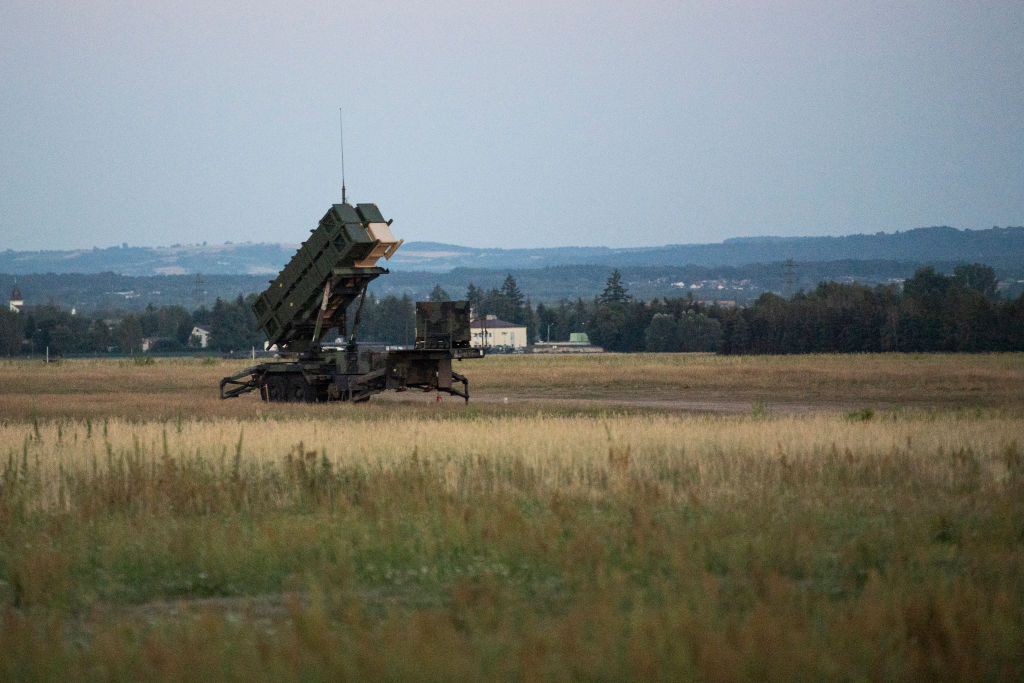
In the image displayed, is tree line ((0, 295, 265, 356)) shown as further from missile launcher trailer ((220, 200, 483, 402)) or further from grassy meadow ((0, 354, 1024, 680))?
grassy meadow ((0, 354, 1024, 680))

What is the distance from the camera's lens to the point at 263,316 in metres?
34.8

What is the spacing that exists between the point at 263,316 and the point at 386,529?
24.7 m

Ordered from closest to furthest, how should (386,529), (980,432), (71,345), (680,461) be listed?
(386,529) → (680,461) → (980,432) → (71,345)

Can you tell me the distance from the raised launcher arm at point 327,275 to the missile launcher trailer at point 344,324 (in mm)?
25

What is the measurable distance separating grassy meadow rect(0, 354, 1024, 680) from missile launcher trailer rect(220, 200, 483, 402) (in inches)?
484

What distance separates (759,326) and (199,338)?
3614 inches

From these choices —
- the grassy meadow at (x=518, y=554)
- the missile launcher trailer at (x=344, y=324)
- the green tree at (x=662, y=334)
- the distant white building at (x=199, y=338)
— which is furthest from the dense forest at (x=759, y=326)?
the grassy meadow at (x=518, y=554)

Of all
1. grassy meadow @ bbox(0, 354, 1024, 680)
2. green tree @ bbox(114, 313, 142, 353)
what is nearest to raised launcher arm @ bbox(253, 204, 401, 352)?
grassy meadow @ bbox(0, 354, 1024, 680)

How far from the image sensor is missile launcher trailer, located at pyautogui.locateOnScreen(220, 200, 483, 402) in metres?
31.6

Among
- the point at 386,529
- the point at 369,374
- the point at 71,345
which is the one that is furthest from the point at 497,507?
the point at 71,345

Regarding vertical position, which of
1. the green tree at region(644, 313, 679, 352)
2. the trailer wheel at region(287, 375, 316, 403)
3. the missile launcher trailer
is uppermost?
the missile launcher trailer

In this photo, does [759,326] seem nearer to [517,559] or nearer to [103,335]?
[103,335]

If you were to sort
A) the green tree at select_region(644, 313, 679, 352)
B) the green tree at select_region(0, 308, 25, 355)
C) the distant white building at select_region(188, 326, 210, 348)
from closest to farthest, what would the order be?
1. the green tree at select_region(644, 313, 679, 352)
2. the green tree at select_region(0, 308, 25, 355)
3. the distant white building at select_region(188, 326, 210, 348)

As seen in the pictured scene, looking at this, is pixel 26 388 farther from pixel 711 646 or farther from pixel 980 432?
pixel 711 646
